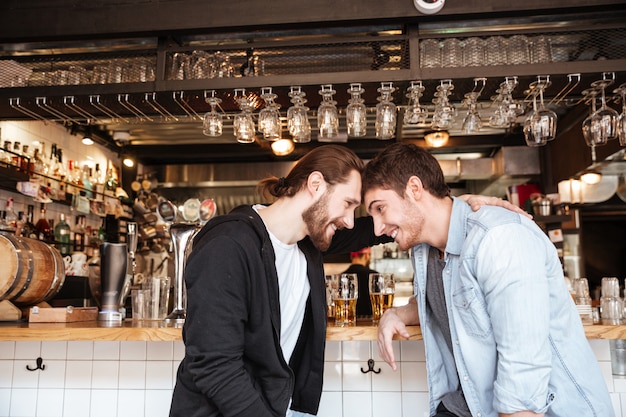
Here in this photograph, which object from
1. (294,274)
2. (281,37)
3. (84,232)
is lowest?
(294,274)

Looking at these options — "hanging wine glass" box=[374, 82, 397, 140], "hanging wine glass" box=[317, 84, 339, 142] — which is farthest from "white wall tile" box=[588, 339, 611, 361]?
"hanging wine glass" box=[317, 84, 339, 142]

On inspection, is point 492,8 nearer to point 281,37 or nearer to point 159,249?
point 281,37

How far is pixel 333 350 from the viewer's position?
7.86 ft

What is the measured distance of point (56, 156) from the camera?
520 cm

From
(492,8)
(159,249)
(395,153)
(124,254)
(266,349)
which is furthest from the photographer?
(159,249)

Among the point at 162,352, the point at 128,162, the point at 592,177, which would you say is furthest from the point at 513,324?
the point at 128,162

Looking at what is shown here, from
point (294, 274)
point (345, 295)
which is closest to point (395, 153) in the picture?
point (294, 274)

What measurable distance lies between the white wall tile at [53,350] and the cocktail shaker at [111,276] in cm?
21

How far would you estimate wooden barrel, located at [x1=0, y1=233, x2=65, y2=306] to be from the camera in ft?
8.48

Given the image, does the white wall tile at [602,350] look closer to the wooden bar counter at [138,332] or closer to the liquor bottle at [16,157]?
the wooden bar counter at [138,332]

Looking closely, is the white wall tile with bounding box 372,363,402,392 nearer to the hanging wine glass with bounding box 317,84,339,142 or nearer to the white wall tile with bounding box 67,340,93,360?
the hanging wine glass with bounding box 317,84,339,142

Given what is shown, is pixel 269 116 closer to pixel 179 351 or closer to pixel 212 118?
pixel 212 118

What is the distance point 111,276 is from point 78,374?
47cm

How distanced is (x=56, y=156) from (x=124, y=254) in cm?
297
